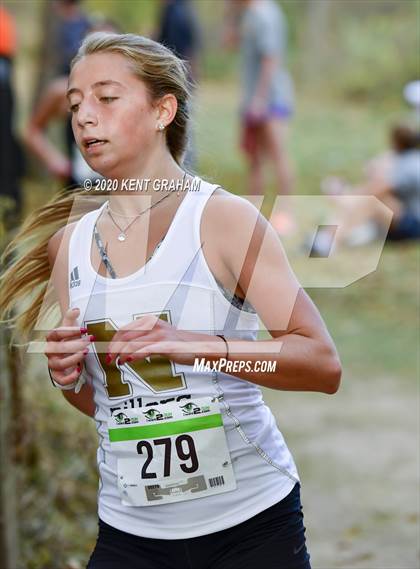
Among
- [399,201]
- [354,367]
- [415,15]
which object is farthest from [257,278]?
[415,15]

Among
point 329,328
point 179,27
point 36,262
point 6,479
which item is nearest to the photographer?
point 36,262

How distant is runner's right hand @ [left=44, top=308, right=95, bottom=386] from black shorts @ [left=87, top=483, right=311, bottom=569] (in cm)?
36

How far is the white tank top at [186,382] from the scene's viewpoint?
2242 millimetres

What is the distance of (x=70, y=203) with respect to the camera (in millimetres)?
2732

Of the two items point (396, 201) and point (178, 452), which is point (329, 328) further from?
point (178, 452)

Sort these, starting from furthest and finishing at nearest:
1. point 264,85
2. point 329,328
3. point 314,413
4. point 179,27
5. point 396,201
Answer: point 179,27, point 264,85, point 396,201, point 329,328, point 314,413

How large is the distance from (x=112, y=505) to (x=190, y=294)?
1.58ft

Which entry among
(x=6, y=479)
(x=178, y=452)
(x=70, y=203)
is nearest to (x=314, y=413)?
(x=6, y=479)

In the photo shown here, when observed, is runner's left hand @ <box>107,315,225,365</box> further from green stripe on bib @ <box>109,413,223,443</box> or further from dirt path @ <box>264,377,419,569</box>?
dirt path @ <box>264,377,419,569</box>

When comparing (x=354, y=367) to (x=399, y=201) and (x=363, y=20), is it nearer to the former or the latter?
(x=399, y=201)

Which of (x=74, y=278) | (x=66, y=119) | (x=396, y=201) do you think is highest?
(x=66, y=119)

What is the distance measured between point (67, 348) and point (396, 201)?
742cm

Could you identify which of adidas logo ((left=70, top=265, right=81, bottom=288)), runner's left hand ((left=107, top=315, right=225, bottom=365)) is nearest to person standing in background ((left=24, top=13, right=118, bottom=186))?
adidas logo ((left=70, top=265, right=81, bottom=288))

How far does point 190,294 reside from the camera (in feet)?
7.33
